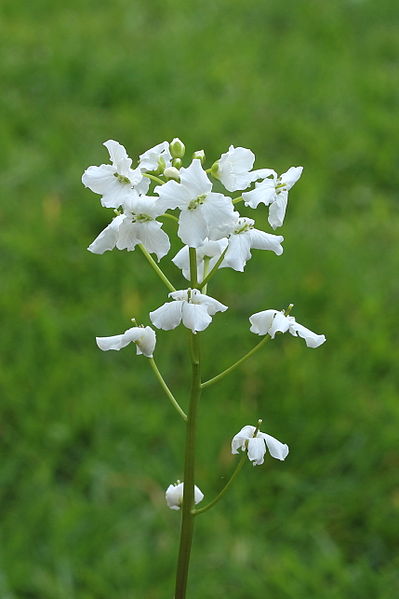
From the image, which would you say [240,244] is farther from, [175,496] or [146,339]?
[175,496]

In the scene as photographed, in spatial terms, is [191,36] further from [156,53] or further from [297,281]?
[297,281]

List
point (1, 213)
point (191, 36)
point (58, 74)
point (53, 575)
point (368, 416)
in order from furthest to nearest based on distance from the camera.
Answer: point (191, 36) → point (58, 74) → point (1, 213) → point (368, 416) → point (53, 575)

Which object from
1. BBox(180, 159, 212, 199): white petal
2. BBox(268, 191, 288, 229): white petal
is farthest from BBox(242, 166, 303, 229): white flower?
BBox(180, 159, 212, 199): white petal

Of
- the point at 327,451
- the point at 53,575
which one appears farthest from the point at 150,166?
the point at 327,451

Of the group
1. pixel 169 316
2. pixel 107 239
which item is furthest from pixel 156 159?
pixel 169 316

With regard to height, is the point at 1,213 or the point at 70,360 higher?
the point at 1,213

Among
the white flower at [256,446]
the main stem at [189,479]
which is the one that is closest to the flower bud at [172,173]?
the main stem at [189,479]
